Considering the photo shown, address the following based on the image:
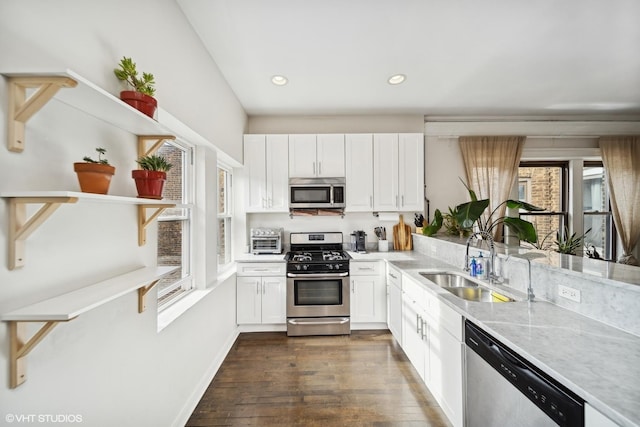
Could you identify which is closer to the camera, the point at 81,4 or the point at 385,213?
the point at 81,4

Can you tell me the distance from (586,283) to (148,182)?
2.18m

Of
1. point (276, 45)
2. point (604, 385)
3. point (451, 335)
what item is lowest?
point (451, 335)

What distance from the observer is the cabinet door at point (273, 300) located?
3.31 metres

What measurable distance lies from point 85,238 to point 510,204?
2446 mm

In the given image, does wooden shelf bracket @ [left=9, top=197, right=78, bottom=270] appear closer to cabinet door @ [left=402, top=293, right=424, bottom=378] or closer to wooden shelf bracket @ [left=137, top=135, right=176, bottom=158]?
wooden shelf bracket @ [left=137, top=135, right=176, bottom=158]

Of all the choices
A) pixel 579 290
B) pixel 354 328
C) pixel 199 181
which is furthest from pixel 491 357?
pixel 199 181

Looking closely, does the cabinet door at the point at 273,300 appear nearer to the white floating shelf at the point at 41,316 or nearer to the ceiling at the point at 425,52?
the ceiling at the point at 425,52

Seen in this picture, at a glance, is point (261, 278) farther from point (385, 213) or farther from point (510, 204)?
point (510, 204)

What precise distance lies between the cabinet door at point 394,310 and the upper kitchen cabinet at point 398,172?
1.10 m

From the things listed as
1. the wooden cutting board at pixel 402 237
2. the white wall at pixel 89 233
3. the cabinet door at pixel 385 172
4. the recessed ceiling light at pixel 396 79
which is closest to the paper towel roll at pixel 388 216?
the wooden cutting board at pixel 402 237

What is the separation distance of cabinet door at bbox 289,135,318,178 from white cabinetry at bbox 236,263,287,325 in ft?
3.96

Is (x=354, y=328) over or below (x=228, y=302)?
below

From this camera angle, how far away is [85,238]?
109 cm

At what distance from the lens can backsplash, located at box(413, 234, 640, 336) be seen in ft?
4.24
